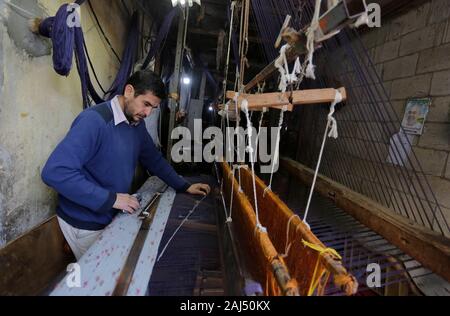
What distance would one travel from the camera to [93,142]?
1557mm

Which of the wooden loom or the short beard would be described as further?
the short beard

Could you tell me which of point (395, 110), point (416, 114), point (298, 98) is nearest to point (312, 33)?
point (298, 98)

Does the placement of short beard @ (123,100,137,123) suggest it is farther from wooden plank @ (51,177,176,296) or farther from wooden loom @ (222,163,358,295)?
wooden loom @ (222,163,358,295)

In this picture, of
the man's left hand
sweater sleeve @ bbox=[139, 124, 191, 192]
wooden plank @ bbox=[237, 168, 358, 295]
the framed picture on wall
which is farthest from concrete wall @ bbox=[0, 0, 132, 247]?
the framed picture on wall

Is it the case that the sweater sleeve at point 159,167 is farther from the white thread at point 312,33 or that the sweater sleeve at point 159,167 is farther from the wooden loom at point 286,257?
the white thread at point 312,33

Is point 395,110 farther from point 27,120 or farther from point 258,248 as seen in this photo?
point 27,120

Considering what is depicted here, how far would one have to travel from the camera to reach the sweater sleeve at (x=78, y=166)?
1.40 m

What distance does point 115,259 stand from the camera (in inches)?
46.5

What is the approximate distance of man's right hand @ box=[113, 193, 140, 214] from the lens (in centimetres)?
164

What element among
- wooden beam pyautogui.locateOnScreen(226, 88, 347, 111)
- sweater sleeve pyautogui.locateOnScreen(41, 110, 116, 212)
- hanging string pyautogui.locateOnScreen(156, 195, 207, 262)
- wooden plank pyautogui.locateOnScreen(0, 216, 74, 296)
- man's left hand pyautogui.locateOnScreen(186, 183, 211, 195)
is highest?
wooden beam pyautogui.locateOnScreen(226, 88, 347, 111)

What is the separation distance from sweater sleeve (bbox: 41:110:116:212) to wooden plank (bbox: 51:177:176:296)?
21 centimetres

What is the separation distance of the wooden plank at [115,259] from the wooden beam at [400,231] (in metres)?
1.52

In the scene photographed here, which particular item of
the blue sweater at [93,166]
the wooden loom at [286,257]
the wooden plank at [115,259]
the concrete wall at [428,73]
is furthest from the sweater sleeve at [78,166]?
the concrete wall at [428,73]
